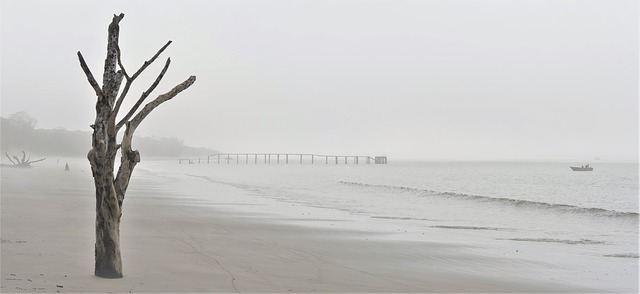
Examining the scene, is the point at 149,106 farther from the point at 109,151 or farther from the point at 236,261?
the point at 236,261

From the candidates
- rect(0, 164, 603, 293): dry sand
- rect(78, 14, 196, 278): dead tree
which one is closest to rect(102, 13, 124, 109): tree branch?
rect(78, 14, 196, 278): dead tree

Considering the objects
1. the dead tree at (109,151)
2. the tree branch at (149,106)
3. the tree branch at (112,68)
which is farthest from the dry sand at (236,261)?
the tree branch at (112,68)

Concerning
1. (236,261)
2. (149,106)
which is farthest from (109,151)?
(236,261)

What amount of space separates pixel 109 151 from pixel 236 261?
358cm

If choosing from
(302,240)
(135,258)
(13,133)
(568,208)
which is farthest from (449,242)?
(13,133)

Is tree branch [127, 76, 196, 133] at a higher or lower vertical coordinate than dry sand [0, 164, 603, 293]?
higher

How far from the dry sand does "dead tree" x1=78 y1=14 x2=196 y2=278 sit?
1.23ft

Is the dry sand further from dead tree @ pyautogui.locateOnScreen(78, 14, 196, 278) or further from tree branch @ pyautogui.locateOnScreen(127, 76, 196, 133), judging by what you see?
tree branch @ pyautogui.locateOnScreen(127, 76, 196, 133)

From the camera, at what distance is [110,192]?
7.21 meters

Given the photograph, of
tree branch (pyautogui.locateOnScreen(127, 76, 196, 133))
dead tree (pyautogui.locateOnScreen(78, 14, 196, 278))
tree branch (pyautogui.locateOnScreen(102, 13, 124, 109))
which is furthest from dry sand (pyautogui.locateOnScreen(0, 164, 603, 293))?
tree branch (pyautogui.locateOnScreen(102, 13, 124, 109))

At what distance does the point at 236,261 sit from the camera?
32.9 ft

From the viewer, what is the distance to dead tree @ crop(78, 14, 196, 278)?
7.09 meters

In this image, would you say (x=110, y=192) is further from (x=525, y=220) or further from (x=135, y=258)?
(x=525, y=220)

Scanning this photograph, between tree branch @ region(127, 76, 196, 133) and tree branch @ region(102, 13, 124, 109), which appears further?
tree branch @ region(127, 76, 196, 133)
